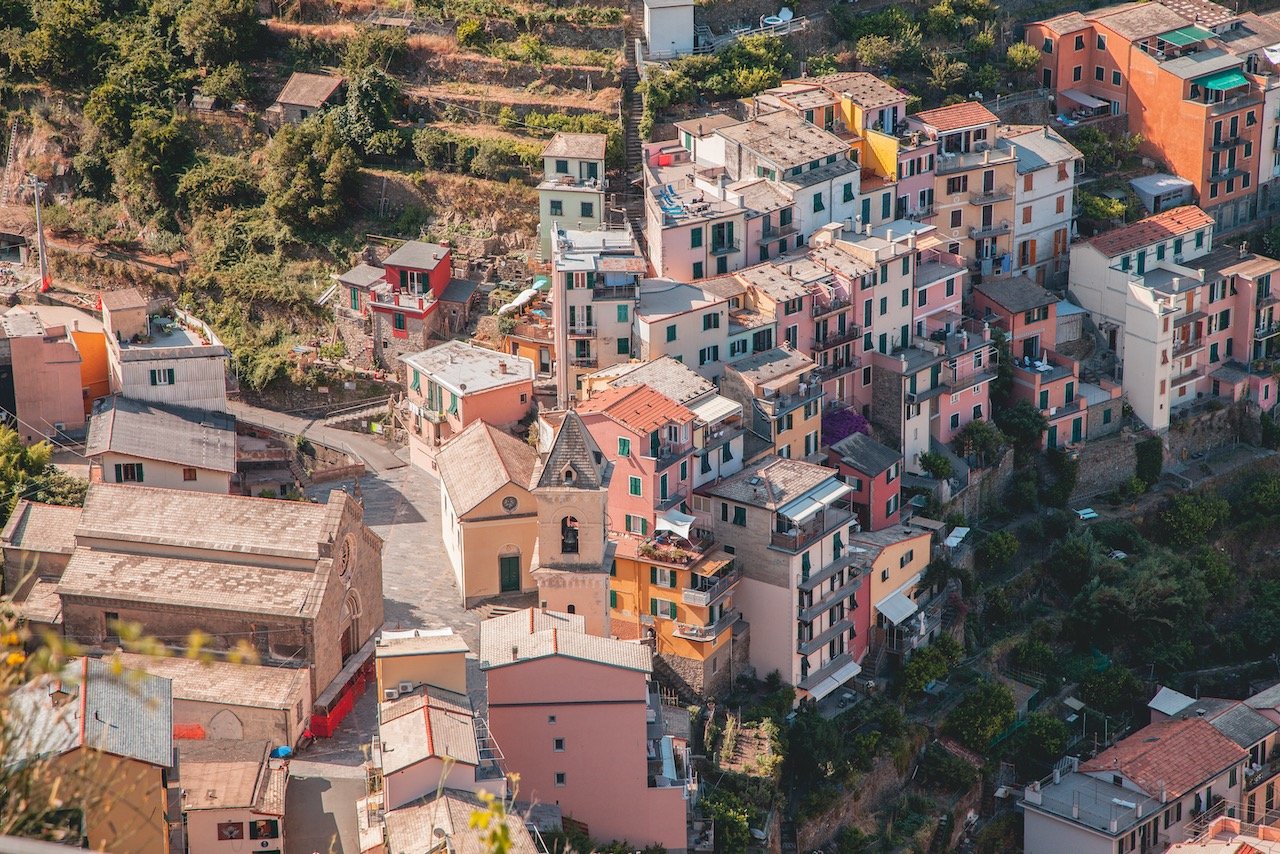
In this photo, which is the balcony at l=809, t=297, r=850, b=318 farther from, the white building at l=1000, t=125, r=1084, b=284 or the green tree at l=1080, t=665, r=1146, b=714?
the green tree at l=1080, t=665, r=1146, b=714

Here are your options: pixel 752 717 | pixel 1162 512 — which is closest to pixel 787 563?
pixel 752 717

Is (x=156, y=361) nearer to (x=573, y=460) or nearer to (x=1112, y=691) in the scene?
(x=573, y=460)

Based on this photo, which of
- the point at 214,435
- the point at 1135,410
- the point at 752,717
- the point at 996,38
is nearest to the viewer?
the point at 752,717

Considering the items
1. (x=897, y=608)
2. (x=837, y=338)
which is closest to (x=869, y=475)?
(x=897, y=608)

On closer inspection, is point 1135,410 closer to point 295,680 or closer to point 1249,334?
point 1249,334

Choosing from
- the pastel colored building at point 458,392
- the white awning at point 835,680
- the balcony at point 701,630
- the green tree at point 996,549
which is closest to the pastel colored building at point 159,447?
the pastel colored building at point 458,392

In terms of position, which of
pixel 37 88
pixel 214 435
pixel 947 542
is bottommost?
pixel 947 542

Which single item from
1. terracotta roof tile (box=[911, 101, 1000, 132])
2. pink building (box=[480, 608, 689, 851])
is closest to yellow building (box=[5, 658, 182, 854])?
pink building (box=[480, 608, 689, 851])
